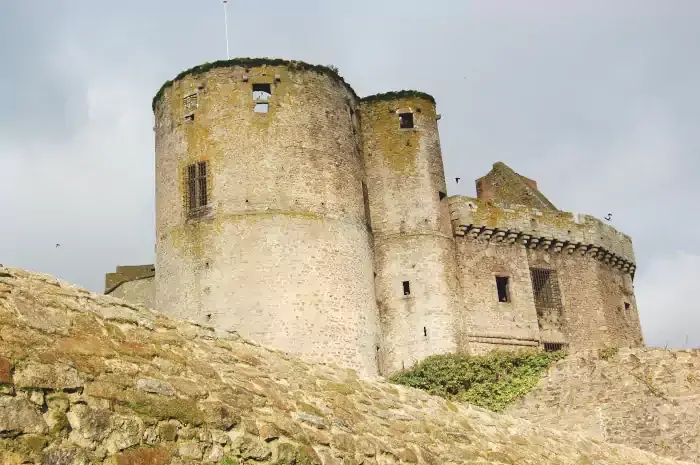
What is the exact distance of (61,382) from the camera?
545cm

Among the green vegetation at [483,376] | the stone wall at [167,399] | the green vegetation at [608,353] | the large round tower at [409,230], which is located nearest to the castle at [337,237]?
the large round tower at [409,230]

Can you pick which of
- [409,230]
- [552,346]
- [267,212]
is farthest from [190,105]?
[552,346]

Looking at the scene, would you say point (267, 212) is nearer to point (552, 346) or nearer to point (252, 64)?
point (252, 64)

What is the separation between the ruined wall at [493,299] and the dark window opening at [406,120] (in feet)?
13.7

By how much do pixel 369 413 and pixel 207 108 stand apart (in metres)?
18.2

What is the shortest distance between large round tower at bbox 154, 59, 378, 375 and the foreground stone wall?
522 cm

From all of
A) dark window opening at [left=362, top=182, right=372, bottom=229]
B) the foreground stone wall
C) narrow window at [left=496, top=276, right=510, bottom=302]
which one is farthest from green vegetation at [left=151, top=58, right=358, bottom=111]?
the foreground stone wall

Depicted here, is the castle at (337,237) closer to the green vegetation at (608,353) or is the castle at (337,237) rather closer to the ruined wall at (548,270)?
the ruined wall at (548,270)

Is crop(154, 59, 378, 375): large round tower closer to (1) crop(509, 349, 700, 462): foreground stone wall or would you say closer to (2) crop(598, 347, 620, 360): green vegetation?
(1) crop(509, 349, 700, 462): foreground stone wall

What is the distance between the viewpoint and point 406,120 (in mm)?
28875

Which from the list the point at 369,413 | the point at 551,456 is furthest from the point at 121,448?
the point at 551,456

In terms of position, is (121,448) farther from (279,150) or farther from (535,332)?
(535,332)

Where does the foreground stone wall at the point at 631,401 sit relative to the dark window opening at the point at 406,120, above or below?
below

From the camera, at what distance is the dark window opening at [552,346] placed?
2831 centimetres
